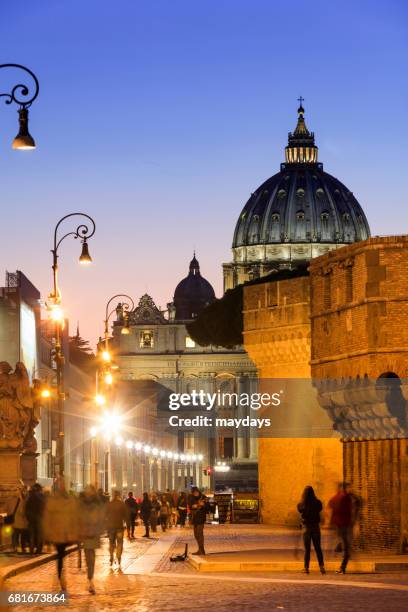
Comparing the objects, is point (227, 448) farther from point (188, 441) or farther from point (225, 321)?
point (225, 321)

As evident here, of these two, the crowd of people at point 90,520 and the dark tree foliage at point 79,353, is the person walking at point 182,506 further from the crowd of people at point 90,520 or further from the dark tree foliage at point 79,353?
the dark tree foliage at point 79,353

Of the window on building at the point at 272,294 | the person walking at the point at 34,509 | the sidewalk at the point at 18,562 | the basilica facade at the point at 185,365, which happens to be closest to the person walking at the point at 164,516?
the window on building at the point at 272,294

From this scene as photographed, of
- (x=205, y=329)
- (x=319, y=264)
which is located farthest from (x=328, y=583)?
(x=205, y=329)

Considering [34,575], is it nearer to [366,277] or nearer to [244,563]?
[244,563]

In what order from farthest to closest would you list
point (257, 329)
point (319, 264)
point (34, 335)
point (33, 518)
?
point (34, 335) < point (257, 329) < point (319, 264) < point (33, 518)

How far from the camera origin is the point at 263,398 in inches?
1965

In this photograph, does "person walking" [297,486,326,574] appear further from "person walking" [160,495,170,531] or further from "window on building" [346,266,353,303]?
"person walking" [160,495,170,531]

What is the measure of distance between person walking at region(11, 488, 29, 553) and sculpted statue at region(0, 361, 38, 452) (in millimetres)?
3890

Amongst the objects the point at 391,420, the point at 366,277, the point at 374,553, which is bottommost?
the point at 374,553

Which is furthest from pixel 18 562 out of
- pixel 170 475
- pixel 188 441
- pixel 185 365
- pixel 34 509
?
pixel 185 365

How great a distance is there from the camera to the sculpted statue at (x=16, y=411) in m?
34.3

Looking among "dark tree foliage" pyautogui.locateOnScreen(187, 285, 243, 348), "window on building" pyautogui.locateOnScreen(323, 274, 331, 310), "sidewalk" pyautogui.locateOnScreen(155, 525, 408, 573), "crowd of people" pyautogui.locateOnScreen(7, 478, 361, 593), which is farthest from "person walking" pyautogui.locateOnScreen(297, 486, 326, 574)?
"dark tree foliage" pyautogui.locateOnScreen(187, 285, 243, 348)

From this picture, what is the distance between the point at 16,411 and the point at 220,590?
14697mm

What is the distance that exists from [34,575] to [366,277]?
9433 millimetres
